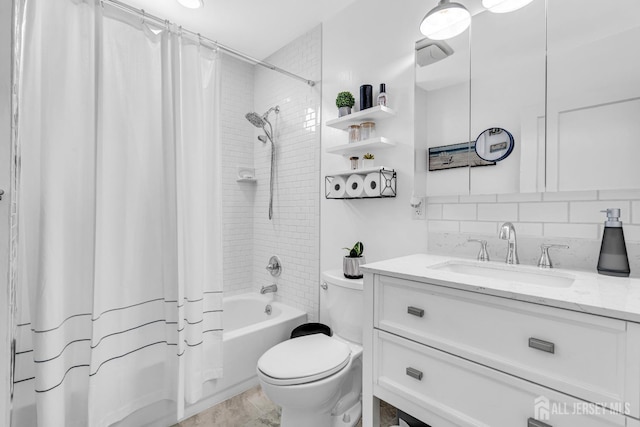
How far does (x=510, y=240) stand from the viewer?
1.32 metres

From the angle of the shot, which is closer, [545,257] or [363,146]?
[545,257]

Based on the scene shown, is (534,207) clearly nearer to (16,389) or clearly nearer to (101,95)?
(101,95)

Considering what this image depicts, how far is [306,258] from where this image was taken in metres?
2.40

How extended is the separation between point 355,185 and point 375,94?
60 centimetres

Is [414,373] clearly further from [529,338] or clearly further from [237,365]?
[237,365]

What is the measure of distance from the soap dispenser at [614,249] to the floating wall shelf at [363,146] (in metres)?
1.03

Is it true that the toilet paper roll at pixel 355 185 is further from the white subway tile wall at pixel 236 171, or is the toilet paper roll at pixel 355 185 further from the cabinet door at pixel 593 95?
the white subway tile wall at pixel 236 171

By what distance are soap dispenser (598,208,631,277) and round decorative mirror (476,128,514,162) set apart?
0.45m

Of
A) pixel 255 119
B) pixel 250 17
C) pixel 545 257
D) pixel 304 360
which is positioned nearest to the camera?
pixel 545 257

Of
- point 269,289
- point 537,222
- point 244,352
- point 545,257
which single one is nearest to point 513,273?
point 545,257

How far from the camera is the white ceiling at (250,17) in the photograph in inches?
82.4

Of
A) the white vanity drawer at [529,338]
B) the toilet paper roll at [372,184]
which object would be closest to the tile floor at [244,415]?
the white vanity drawer at [529,338]

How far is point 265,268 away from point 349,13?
2.18 metres

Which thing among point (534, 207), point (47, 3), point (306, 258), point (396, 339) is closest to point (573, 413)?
point (396, 339)
